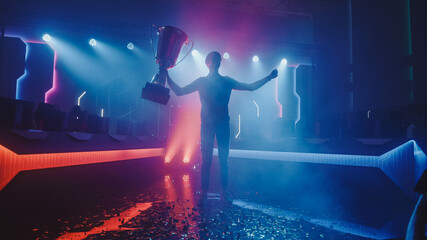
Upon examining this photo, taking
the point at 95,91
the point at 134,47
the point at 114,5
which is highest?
the point at 114,5

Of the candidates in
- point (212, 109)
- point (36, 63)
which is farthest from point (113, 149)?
point (36, 63)

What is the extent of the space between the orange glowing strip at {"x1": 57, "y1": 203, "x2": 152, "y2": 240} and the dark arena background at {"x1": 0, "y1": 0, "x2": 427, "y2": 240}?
0.06ft

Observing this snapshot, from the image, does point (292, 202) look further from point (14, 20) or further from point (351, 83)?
point (14, 20)

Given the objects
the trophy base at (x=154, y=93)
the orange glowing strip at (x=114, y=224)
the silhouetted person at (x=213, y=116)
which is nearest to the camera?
the orange glowing strip at (x=114, y=224)

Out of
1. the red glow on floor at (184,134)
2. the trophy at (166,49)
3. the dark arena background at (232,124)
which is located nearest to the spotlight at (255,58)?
the dark arena background at (232,124)

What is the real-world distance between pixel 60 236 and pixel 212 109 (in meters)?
1.88

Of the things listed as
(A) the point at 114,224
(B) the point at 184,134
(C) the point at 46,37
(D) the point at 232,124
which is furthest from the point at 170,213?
(C) the point at 46,37

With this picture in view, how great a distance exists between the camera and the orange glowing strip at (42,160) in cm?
220

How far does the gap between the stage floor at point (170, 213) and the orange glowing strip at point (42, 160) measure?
0.22ft

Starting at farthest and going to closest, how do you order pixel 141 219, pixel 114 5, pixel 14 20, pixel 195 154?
pixel 114 5, pixel 195 154, pixel 14 20, pixel 141 219

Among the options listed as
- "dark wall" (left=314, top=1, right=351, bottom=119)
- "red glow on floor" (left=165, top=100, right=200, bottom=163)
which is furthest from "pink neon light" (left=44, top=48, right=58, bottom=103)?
"dark wall" (left=314, top=1, right=351, bottom=119)

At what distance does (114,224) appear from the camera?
6.66ft

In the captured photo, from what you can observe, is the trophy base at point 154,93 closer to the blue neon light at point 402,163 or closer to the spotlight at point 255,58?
the blue neon light at point 402,163

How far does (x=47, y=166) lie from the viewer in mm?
2766
